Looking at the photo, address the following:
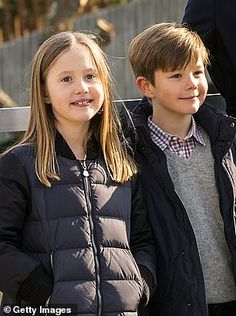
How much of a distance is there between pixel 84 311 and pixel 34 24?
33.8ft

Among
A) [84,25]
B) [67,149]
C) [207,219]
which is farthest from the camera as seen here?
[84,25]

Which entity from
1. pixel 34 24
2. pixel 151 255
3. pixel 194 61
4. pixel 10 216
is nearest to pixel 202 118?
pixel 194 61

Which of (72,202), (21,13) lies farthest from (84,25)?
(72,202)

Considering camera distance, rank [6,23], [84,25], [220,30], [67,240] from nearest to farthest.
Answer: [67,240] < [220,30] < [84,25] < [6,23]

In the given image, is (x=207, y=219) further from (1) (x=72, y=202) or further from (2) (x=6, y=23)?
(2) (x=6, y=23)

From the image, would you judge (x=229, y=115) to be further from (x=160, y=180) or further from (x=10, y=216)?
(x=10, y=216)

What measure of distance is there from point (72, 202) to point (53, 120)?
0.35 metres

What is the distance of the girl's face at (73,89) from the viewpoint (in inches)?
125

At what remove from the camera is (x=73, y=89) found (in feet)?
10.5

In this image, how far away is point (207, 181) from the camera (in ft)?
10.9

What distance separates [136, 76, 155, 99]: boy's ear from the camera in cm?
341

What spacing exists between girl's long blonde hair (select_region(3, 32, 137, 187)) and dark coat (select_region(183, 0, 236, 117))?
50 centimetres
